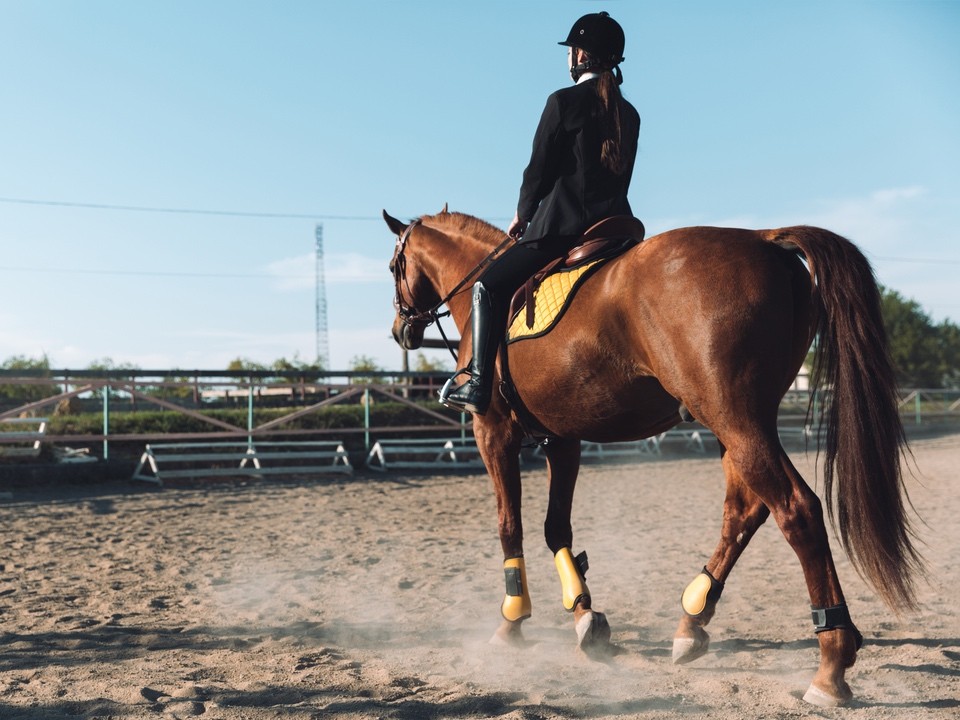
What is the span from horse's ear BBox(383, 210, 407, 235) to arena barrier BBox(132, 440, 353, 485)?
348 inches

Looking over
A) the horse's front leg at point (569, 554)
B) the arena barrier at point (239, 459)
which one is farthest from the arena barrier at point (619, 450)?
the horse's front leg at point (569, 554)

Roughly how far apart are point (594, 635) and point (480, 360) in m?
1.48

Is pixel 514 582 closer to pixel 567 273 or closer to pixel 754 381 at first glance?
pixel 567 273

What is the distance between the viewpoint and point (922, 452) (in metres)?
19.4

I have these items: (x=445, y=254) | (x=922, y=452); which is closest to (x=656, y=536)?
(x=445, y=254)

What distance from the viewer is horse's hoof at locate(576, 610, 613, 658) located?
4.12 m

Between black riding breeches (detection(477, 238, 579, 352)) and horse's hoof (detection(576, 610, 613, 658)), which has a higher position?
black riding breeches (detection(477, 238, 579, 352))

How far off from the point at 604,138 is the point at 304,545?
5.39 metres

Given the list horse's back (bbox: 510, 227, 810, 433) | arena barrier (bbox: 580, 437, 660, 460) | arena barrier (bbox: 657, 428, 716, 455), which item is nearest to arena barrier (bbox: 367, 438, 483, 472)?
arena barrier (bbox: 580, 437, 660, 460)

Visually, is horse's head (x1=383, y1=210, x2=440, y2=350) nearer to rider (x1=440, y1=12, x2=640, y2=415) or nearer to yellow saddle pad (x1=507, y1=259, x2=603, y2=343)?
rider (x1=440, y1=12, x2=640, y2=415)

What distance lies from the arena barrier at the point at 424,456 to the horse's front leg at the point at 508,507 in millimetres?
10519

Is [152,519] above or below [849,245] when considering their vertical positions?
below

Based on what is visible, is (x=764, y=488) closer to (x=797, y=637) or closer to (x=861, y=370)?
(x=861, y=370)

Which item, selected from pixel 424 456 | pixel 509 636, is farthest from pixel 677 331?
pixel 424 456
